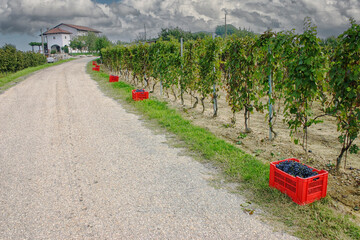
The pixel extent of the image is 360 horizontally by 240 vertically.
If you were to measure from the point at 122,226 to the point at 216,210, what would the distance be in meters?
1.14

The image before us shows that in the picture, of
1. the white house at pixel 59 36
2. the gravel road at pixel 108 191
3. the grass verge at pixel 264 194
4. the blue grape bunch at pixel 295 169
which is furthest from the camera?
the white house at pixel 59 36

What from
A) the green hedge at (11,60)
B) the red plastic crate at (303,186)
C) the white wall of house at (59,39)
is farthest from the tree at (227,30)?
the white wall of house at (59,39)

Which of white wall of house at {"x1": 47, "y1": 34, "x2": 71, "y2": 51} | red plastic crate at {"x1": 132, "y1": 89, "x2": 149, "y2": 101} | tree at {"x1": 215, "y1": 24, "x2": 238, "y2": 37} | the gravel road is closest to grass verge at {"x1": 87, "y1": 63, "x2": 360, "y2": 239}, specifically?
the gravel road

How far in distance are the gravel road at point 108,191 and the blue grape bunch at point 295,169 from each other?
0.71 meters

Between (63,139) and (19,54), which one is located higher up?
(19,54)

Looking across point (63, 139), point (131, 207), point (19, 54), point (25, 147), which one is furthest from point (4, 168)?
point (19, 54)

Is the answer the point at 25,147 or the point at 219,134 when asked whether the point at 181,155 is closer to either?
the point at 219,134

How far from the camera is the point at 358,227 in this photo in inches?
120

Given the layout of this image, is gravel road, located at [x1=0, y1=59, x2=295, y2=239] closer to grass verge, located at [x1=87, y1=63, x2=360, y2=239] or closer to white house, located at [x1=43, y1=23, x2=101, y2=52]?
grass verge, located at [x1=87, y1=63, x2=360, y2=239]

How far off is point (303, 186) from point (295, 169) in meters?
0.33

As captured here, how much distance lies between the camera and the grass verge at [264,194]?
3.01 m

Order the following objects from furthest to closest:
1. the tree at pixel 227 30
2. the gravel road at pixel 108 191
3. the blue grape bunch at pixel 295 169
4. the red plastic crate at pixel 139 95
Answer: the red plastic crate at pixel 139 95 < the tree at pixel 227 30 < the blue grape bunch at pixel 295 169 < the gravel road at pixel 108 191

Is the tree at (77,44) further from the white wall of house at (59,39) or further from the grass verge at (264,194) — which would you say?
the grass verge at (264,194)

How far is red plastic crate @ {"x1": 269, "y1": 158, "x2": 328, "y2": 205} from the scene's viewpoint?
3.40 metres
